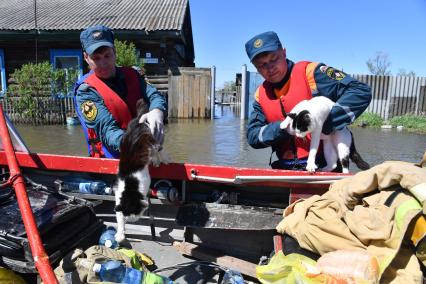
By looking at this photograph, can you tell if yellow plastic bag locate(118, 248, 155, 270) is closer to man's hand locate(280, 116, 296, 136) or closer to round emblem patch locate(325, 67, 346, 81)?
man's hand locate(280, 116, 296, 136)

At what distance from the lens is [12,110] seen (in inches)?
497

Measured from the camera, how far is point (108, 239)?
2762 mm

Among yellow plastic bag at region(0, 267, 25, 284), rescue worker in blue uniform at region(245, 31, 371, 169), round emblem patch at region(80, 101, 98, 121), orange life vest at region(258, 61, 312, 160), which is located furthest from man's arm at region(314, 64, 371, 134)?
yellow plastic bag at region(0, 267, 25, 284)

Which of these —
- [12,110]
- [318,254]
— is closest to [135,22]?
[12,110]

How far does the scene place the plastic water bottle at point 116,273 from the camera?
2.09 meters

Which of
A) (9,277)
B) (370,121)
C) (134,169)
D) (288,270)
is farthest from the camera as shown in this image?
(370,121)

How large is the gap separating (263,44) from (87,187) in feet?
6.22

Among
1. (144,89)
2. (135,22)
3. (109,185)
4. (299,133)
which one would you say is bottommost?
(109,185)

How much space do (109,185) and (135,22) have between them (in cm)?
1225

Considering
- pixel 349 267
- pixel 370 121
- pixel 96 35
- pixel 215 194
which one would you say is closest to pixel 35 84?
pixel 96 35

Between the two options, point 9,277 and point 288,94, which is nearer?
point 9,277

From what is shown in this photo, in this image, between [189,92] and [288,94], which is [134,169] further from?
[189,92]

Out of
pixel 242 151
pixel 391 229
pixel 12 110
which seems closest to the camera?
pixel 391 229

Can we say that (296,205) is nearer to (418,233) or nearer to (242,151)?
(418,233)
